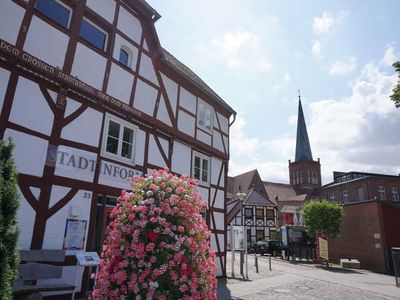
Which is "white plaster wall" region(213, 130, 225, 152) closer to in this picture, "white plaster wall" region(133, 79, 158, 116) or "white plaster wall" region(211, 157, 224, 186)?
"white plaster wall" region(211, 157, 224, 186)

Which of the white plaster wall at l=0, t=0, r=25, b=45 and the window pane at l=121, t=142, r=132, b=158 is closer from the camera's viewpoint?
the white plaster wall at l=0, t=0, r=25, b=45

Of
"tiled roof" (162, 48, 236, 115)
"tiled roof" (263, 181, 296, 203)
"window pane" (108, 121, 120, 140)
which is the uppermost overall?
"tiled roof" (263, 181, 296, 203)

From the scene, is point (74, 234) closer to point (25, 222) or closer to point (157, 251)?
point (25, 222)

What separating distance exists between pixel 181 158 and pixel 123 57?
4481 millimetres

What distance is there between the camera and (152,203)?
183 inches

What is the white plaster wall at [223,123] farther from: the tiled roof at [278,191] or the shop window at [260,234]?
the tiled roof at [278,191]

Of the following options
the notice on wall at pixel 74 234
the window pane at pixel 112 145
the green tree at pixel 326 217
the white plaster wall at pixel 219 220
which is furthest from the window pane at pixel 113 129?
the green tree at pixel 326 217

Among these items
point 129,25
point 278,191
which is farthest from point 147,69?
point 278,191

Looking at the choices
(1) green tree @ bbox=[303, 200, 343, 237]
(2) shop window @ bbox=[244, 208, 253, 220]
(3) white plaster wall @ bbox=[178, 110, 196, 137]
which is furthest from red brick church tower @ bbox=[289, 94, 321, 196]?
(3) white plaster wall @ bbox=[178, 110, 196, 137]

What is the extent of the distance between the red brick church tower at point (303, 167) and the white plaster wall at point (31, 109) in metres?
69.9

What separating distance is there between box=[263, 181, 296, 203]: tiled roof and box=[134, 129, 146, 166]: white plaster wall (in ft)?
178

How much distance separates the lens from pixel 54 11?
29.6 feet

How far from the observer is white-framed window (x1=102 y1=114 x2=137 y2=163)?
9898mm

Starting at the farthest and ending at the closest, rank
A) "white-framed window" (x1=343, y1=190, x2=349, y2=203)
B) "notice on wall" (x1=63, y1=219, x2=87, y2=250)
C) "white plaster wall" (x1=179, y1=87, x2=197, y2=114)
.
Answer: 1. "white-framed window" (x1=343, y1=190, x2=349, y2=203)
2. "white plaster wall" (x1=179, y1=87, x2=197, y2=114)
3. "notice on wall" (x1=63, y1=219, x2=87, y2=250)
